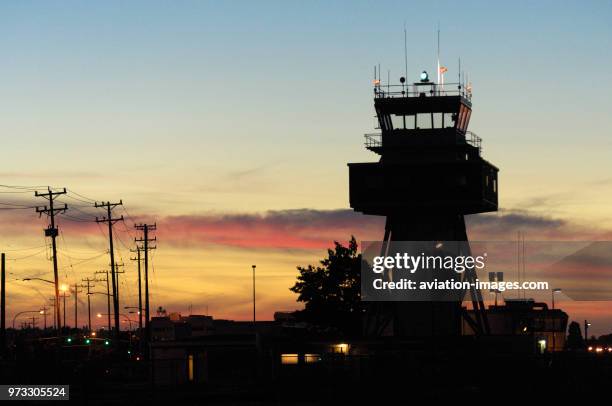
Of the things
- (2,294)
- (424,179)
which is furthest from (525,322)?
(2,294)

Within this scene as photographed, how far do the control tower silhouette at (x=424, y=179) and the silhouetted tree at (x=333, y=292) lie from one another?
25507 millimetres

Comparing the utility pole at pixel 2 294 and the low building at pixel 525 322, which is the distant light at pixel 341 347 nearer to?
the low building at pixel 525 322

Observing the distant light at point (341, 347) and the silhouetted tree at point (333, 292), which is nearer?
the distant light at point (341, 347)

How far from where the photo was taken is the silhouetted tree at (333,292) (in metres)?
123

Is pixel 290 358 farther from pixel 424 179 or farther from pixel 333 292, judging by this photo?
pixel 333 292

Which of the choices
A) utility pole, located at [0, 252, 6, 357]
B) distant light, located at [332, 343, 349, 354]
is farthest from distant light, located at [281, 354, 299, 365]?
utility pole, located at [0, 252, 6, 357]

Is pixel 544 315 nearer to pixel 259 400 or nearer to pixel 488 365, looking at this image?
pixel 488 365

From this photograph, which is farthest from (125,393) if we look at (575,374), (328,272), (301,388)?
(328,272)

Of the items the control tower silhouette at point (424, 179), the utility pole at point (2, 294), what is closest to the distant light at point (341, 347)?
the control tower silhouette at point (424, 179)

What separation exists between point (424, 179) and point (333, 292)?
32.9 meters

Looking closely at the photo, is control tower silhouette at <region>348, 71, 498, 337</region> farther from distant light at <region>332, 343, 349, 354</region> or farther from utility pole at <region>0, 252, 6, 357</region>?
utility pole at <region>0, 252, 6, 357</region>

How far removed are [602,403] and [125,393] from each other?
89.2 ft

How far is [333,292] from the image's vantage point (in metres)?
125

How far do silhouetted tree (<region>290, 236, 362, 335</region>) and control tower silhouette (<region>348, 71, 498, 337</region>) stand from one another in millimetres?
25507
